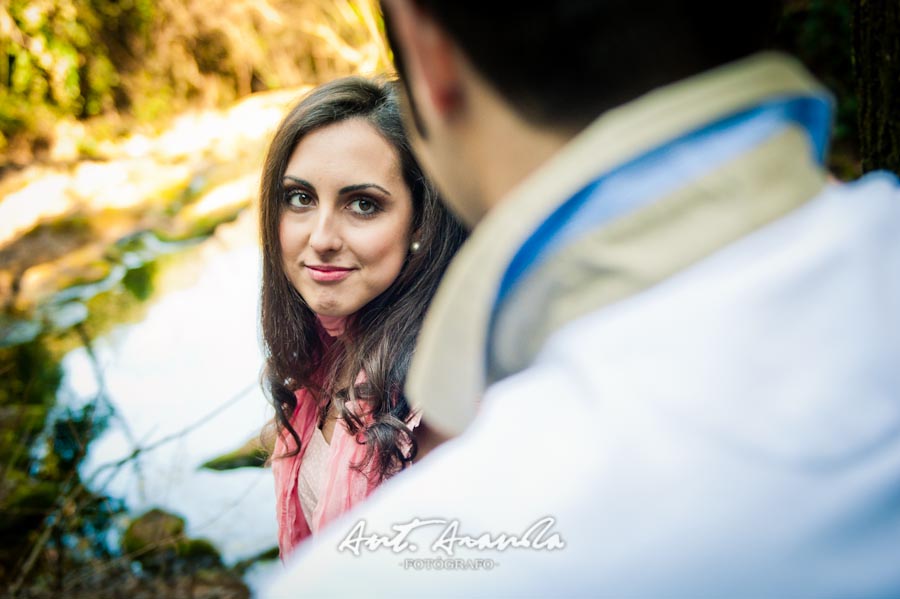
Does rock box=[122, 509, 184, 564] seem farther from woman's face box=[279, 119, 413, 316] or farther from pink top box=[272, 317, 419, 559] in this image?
woman's face box=[279, 119, 413, 316]

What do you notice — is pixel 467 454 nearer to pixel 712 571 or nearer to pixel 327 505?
pixel 712 571

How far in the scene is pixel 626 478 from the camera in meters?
0.45

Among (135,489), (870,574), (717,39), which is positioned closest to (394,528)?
(870,574)

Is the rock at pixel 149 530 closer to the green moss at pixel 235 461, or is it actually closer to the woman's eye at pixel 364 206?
the green moss at pixel 235 461

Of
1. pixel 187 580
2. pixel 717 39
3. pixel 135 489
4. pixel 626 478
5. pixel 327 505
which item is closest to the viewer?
pixel 626 478

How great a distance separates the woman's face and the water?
4.89ft

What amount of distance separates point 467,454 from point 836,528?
0.79 feet

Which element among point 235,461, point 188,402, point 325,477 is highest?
point 325,477

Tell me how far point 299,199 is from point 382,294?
24 cm

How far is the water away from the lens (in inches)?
131

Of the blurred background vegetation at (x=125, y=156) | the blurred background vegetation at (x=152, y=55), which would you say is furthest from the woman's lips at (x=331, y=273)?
the blurred background vegetation at (x=152, y=55)

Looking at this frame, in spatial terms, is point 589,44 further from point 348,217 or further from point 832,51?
point 832,51

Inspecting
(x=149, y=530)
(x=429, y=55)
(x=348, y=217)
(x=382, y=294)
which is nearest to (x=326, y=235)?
(x=348, y=217)

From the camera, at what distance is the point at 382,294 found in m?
1.37
